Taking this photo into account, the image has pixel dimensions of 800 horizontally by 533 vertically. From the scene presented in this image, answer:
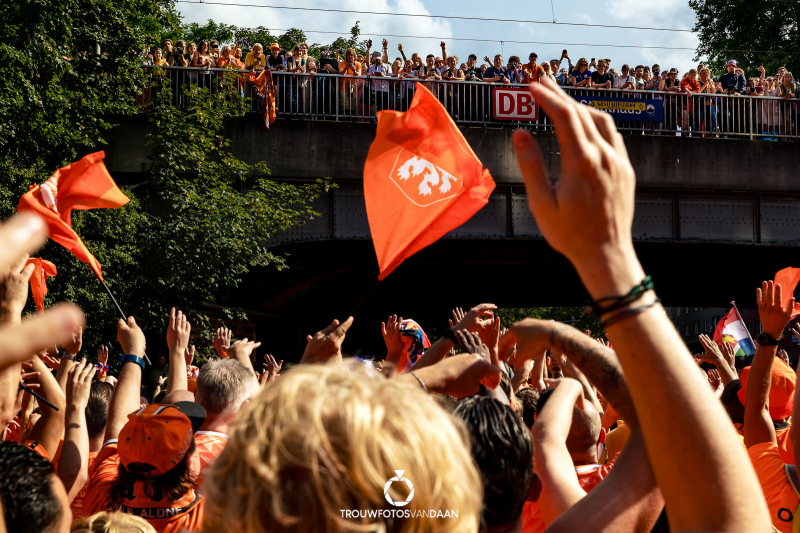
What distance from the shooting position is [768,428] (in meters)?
3.82

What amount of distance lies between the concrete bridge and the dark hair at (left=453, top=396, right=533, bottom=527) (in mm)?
14361

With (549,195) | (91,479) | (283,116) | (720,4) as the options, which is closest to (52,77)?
(283,116)

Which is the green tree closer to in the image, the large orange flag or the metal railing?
the metal railing

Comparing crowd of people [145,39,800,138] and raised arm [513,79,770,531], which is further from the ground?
crowd of people [145,39,800,138]

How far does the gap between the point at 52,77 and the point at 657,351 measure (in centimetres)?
1420

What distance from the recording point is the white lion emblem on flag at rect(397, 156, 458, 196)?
636 centimetres

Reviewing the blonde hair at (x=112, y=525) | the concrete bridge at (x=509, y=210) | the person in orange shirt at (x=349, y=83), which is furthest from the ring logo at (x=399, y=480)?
the person in orange shirt at (x=349, y=83)

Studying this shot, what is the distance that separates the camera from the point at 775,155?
20.1 meters

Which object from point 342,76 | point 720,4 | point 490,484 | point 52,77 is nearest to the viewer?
point 490,484

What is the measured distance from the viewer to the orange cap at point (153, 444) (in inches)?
123

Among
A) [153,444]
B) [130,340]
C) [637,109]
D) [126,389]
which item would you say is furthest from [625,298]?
[637,109]

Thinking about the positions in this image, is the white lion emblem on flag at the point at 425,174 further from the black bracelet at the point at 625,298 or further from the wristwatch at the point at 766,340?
the black bracelet at the point at 625,298

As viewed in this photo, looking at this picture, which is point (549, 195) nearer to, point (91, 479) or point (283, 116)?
point (91, 479)

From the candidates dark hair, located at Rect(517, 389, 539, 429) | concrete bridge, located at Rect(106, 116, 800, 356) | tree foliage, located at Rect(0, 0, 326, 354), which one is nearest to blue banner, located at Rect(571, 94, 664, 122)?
concrete bridge, located at Rect(106, 116, 800, 356)
